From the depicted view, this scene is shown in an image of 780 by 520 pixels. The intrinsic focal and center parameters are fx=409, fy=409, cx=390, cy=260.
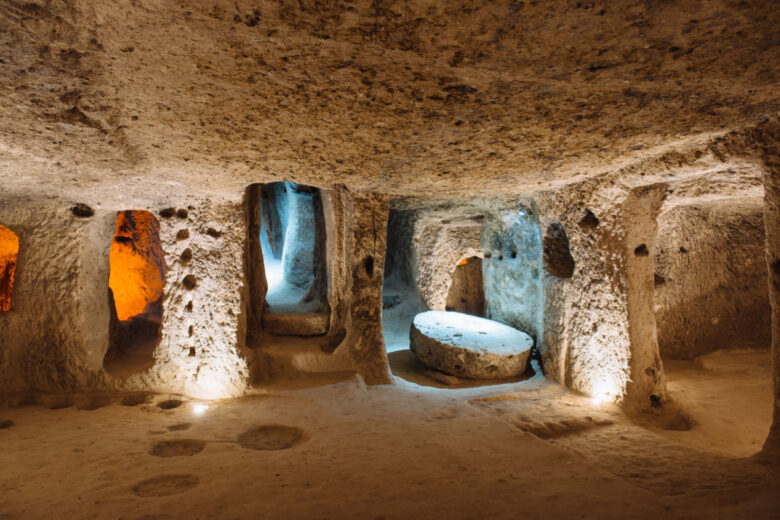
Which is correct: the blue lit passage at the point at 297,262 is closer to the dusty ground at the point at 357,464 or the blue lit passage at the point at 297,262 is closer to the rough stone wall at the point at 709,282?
the dusty ground at the point at 357,464

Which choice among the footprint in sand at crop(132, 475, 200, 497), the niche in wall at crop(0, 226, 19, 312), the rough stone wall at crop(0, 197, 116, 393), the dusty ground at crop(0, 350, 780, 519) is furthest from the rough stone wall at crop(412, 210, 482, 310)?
the niche in wall at crop(0, 226, 19, 312)

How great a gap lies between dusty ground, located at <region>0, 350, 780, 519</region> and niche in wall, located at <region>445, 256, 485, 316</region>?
5633 millimetres

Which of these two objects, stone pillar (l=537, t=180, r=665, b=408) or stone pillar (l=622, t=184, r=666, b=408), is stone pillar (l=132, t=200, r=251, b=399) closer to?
stone pillar (l=537, t=180, r=665, b=408)

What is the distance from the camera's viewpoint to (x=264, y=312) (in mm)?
4449

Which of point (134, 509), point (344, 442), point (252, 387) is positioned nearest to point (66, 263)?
point (252, 387)

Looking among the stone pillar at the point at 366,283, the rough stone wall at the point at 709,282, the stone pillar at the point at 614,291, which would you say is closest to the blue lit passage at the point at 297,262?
the stone pillar at the point at 366,283

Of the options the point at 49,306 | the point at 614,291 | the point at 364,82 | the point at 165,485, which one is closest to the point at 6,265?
the point at 49,306

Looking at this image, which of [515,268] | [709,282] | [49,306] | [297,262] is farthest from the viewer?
[297,262]

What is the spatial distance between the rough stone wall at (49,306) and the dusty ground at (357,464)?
29cm

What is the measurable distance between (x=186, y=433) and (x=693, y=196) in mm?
4297

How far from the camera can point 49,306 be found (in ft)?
11.7

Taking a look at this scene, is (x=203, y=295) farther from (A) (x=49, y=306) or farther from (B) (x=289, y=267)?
(B) (x=289, y=267)

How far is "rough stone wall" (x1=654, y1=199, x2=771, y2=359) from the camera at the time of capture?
543cm

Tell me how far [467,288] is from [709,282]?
14.9ft
